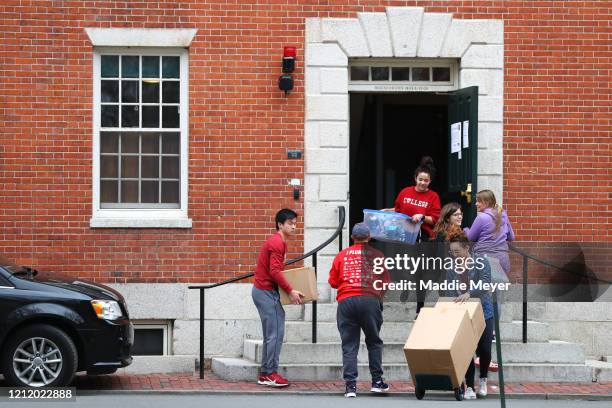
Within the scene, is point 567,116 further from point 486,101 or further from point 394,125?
point 394,125

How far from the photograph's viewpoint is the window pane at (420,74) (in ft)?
51.6

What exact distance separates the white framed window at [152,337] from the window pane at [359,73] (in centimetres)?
385

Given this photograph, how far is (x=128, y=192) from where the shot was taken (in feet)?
50.9

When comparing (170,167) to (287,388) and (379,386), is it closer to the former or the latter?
(287,388)

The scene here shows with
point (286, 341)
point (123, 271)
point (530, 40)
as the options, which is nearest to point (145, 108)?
point (123, 271)

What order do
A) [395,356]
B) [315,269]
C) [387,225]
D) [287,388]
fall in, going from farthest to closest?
[387,225], [315,269], [395,356], [287,388]

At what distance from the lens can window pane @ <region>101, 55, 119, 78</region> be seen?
15.4 m

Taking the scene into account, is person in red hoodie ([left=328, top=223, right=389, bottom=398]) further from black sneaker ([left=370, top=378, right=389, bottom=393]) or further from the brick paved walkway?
the brick paved walkway

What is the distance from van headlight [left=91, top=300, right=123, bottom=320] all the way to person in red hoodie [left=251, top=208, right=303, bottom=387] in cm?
144

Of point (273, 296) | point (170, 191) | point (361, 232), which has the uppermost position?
point (170, 191)

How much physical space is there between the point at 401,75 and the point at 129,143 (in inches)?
138

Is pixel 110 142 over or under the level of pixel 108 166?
over

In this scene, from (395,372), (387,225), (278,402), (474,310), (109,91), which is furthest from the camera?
(109,91)

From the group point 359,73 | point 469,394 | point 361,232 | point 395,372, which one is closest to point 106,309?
point 361,232
